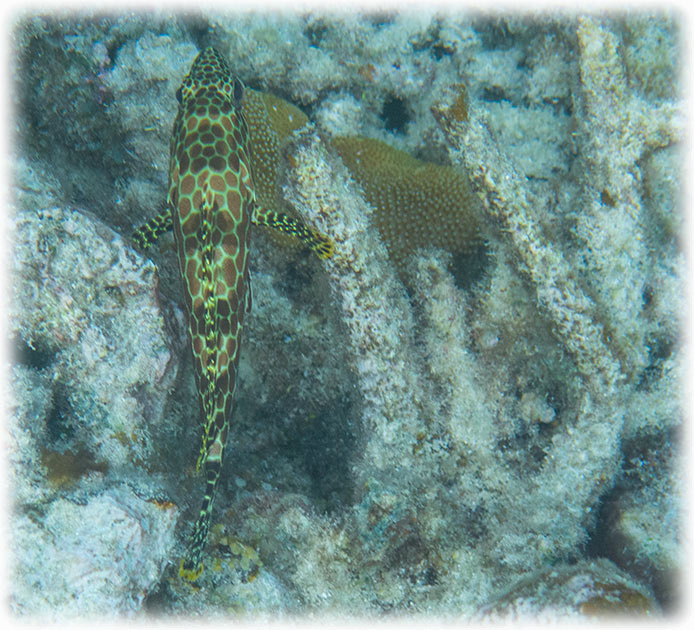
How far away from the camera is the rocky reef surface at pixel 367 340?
3.71m

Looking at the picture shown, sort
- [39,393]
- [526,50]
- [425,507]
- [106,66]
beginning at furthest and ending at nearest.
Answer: [526,50] < [106,66] < [425,507] < [39,393]

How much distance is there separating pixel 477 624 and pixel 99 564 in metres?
2.79

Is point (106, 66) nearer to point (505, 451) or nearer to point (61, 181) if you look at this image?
point (61, 181)

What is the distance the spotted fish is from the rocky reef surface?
0.32m

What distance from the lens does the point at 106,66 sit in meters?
5.21

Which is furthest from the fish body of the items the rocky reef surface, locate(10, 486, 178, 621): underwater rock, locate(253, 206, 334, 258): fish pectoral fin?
locate(10, 486, 178, 621): underwater rock

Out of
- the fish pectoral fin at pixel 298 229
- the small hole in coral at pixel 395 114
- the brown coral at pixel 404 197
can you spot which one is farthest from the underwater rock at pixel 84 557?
the small hole in coral at pixel 395 114

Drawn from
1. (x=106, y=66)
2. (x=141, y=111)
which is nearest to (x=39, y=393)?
A: (x=141, y=111)

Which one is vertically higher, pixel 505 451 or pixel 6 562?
pixel 505 451

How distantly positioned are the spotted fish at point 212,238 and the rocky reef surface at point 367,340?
0.32 m

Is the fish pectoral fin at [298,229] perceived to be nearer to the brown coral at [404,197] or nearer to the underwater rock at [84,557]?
the brown coral at [404,197]

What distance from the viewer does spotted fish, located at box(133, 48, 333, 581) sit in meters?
4.27

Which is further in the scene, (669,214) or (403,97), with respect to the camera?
(403,97)

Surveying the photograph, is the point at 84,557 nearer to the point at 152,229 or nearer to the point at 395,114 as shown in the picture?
the point at 152,229
